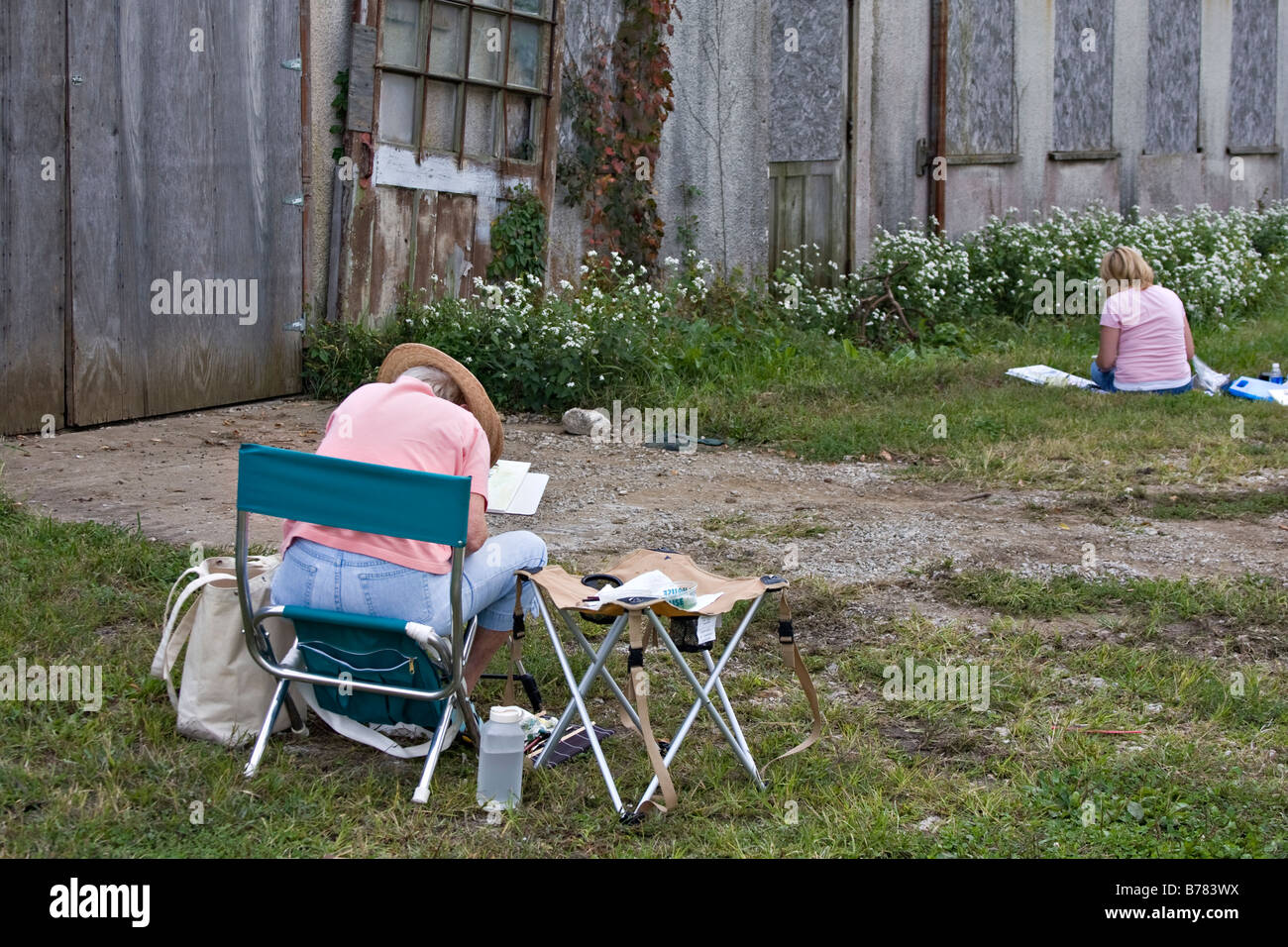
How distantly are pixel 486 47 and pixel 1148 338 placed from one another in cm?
492

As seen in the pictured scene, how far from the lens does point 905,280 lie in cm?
1169

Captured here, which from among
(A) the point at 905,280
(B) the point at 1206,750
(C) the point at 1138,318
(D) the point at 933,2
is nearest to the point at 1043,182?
(D) the point at 933,2

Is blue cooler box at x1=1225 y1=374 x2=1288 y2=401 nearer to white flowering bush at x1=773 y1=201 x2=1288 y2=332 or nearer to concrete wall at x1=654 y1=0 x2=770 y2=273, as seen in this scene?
white flowering bush at x1=773 y1=201 x2=1288 y2=332

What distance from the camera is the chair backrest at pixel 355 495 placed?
3.22m

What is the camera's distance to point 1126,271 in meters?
9.43

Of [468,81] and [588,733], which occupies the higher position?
[468,81]

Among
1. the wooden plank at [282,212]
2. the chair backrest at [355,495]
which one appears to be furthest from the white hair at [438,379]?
the wooden plank at [282,212]

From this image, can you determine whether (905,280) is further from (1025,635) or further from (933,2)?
(1025,635)

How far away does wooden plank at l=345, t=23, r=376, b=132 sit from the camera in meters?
8.41

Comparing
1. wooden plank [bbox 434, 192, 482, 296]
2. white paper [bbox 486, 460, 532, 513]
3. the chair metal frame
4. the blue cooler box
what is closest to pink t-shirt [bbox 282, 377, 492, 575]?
the chair metal frame

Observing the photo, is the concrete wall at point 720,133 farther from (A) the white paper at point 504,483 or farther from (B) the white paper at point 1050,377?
(A) the white paper at point 504,483

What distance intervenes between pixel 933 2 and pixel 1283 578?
9.04 metres

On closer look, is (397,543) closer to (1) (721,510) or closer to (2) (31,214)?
(1) (721,510)

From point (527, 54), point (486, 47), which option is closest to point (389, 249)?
point (486, 47)
